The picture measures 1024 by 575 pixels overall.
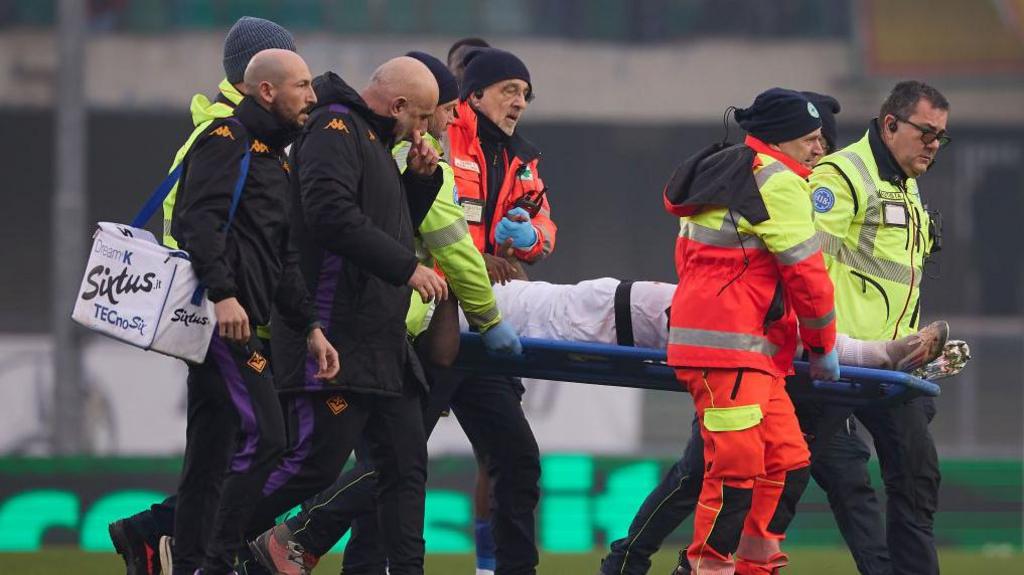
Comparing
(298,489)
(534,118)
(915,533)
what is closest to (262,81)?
(298,489)

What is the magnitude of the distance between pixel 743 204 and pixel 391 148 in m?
1.25

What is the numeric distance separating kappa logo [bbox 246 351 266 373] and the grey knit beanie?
3.59 ft

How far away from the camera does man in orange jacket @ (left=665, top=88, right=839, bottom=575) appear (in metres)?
6.54

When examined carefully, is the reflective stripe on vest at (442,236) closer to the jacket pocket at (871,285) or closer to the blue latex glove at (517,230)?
the blue latex glove at (517,230)

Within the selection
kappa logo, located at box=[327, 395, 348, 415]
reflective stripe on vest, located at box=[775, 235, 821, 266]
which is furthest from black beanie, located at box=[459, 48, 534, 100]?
kappa logo, located at box=[327, 395, 348, 415]

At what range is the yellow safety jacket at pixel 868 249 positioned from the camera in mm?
7305

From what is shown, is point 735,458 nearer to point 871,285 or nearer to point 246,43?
point 871,285

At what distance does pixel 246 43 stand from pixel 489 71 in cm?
128

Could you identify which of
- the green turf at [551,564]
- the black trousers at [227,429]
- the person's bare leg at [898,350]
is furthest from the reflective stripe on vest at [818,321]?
the green turf at [551,564]

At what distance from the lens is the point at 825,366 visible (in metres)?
6.76

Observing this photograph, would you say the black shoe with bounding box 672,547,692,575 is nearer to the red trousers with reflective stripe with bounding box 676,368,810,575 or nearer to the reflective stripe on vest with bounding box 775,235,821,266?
the red trousers with reflective stripe with bounding box 676,368,810,575

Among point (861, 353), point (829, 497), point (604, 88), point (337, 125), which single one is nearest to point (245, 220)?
point (337, 125)

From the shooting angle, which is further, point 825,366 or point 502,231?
point 502,231

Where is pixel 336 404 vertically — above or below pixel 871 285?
below
